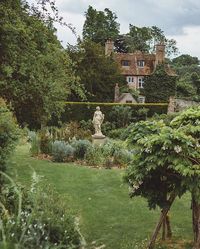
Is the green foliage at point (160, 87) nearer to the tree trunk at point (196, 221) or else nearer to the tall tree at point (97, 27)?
the tall tree at point (97, 27)

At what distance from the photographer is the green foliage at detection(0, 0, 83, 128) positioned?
1135 centimetres

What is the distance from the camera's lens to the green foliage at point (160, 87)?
51.8 meters

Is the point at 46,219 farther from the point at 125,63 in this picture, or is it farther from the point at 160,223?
the point at 125,63

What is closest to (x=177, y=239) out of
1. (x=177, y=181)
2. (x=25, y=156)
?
(x=177, y=181)

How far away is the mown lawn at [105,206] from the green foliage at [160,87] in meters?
36.5

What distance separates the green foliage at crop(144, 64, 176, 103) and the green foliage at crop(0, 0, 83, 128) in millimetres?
34876

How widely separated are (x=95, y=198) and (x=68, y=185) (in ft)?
4.67

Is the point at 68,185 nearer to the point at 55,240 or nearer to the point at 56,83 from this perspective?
the point at 56,83

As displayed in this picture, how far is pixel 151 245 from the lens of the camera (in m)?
7.73

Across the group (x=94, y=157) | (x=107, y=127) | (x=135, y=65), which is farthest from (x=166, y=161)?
(x=135, y=65)

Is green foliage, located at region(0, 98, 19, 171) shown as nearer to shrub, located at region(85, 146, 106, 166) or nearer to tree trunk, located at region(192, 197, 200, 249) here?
tree trunk, located at region(192, 197, 200, 249)

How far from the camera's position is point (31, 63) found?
12.8 metres

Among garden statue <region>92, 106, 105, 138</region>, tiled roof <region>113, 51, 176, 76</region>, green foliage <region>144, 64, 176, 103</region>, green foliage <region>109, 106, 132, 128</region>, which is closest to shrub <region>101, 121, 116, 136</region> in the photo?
green foliage <region>109, 106, 132, 128</region>

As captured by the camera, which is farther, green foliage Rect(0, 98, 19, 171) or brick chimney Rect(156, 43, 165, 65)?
A: brick chimney Rect(156, 43, 165, 65)
